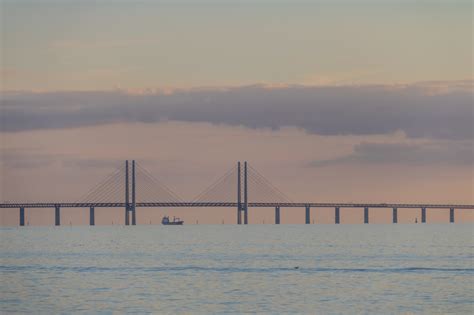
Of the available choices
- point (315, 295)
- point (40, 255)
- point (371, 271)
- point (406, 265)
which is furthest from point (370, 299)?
point (40, 255)

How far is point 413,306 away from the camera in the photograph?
5366 centimetres

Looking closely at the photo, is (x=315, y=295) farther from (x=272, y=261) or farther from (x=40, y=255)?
(x=40, y=255)

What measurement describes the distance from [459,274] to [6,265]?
90.4 feet

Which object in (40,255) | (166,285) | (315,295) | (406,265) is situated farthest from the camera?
(40,255)

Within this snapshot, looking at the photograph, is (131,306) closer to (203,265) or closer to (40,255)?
(203,265)

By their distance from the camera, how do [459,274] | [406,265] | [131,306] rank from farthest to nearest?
1. [406,265]
2. [459,274]
3. [131,306]

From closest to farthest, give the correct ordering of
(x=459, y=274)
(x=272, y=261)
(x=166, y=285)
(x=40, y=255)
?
(x=166, y=285), (x=459, y=274), (x=272, y=261), (x=40, y=255)

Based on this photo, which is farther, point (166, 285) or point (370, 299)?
point (166, 285)

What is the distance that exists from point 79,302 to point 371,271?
2191 centimetres

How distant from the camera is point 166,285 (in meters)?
63.2

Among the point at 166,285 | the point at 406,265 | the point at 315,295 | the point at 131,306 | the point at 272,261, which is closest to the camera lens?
the point at 131,306

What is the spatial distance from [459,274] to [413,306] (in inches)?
671

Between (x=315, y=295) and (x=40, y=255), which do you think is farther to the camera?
(x=40, y=255)

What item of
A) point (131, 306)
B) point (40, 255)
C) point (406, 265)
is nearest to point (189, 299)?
point (131, 306)
